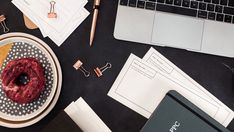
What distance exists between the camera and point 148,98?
87 cm

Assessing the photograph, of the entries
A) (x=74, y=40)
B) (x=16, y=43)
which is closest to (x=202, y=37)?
(x=74, y=40)

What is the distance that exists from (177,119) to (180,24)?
7.9 inches

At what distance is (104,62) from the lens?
0.87 meters

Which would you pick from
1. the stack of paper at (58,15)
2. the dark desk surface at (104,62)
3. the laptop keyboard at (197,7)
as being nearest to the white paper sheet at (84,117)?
the dark desk surface at (104,62)

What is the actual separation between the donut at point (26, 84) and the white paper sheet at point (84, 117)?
3.2 inches

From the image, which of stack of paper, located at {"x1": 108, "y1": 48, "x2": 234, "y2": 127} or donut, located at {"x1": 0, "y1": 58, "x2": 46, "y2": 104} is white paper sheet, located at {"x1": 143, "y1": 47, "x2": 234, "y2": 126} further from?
donut, located at {"x1": 0, "y1": 58, "x2": 46, "y2": 104}

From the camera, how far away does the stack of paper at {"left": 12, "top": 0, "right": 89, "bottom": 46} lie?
859 millimetres

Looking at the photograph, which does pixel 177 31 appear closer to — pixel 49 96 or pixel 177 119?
pixel 177 119

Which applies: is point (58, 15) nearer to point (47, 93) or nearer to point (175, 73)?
point (47, 93)

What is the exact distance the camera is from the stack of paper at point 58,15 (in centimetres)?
86

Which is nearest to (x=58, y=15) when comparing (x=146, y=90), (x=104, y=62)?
(x=104, y=62)

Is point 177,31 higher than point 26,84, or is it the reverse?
point 177,31

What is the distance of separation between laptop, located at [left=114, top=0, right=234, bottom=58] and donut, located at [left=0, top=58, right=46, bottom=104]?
184 mm

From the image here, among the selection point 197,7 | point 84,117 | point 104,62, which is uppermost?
point 197,7
